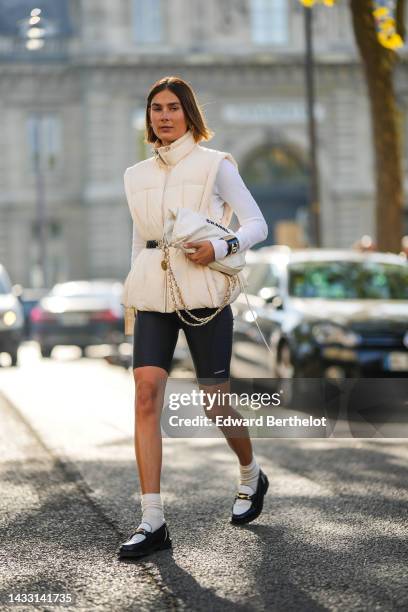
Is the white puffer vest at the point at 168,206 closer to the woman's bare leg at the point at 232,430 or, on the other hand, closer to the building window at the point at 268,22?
the woman's bare leg at the point at 232,430

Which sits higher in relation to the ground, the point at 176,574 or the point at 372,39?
the point at 372,39

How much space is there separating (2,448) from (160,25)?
42.6 metres

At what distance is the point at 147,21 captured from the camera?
50.7m

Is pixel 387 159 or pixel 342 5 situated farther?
pixel 342 5

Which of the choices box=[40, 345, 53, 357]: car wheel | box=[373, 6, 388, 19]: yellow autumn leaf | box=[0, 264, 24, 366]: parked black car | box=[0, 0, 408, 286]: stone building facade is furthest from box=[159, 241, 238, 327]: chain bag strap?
box=[0, 0, 408, 286]: stone building facade

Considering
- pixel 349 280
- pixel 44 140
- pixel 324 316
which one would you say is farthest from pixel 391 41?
pixel 44 140

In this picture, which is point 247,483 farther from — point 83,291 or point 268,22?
point 268,22

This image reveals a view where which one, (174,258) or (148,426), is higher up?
(174,258)

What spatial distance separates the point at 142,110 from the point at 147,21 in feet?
10.5

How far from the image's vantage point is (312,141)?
93.4 ft

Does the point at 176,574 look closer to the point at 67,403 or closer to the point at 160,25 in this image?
the point at 67,403

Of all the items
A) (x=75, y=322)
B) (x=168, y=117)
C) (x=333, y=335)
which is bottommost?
(x=75, y=322)

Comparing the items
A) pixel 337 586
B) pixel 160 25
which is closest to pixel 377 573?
pixel 337 586

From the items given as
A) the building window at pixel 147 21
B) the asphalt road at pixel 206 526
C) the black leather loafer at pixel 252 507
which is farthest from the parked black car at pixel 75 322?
the building window at pixel 147 21
